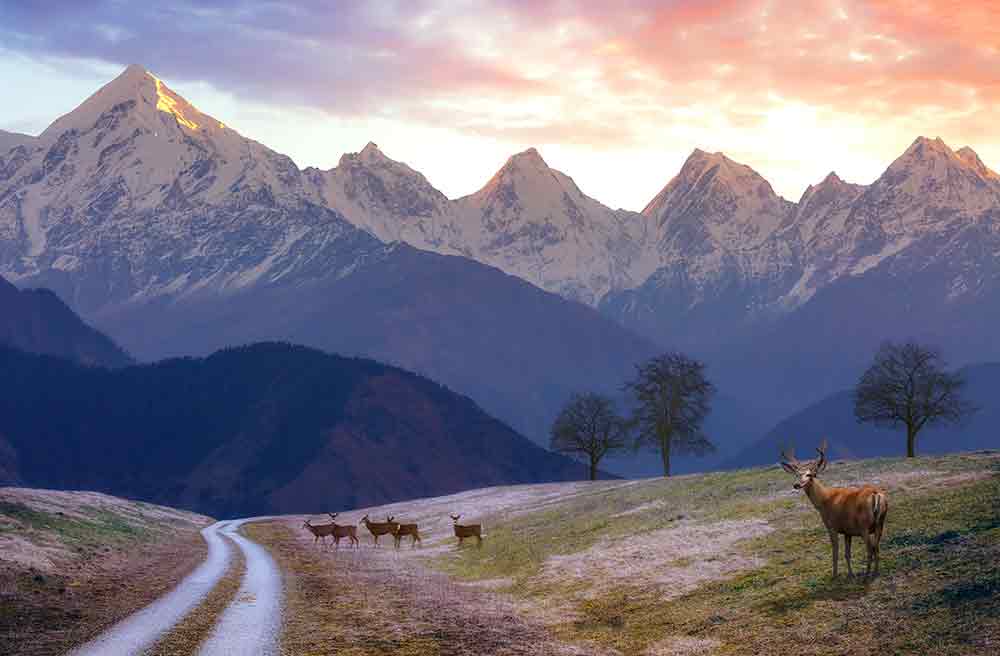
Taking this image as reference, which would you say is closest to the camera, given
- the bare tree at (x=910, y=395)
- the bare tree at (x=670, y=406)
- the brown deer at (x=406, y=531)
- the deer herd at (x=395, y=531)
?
the deer herd at (x=395, y=531)

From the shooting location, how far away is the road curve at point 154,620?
2989 cm

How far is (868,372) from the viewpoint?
101m

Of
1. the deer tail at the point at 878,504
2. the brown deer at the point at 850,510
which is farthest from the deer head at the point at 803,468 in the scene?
the deer tail at the point at 878,504

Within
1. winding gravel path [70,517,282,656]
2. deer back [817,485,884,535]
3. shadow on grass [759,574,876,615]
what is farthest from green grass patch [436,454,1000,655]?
winding gravel path [70,517,282,656]

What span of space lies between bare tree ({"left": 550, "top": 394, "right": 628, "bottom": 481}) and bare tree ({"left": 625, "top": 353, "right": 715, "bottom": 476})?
15.0 m

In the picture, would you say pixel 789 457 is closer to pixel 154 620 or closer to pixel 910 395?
pixel 154 620

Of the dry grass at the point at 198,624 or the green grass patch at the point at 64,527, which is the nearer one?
the dry grass at the point at 198,624

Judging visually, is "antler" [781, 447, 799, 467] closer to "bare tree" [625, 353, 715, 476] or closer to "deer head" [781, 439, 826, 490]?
"deer head" [781, 439, 826, 490]

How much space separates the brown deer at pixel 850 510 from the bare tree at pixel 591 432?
330ft

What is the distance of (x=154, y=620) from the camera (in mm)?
35312

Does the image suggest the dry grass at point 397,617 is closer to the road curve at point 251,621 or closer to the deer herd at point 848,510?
the road curve at point 251,621

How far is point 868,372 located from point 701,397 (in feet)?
81.5

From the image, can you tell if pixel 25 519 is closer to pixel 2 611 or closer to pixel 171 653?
pixel 2 611

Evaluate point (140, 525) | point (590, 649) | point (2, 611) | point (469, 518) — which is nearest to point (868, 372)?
point (469, 518)
